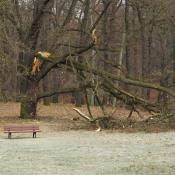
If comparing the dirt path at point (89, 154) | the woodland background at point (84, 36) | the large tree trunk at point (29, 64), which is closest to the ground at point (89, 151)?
the dirt path at point (89, 154)

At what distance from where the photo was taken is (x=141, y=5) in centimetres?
3450

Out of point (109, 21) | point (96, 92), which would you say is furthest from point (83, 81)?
point (109, 21)

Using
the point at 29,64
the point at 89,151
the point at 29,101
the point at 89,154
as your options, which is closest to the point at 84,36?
the point at 29,64

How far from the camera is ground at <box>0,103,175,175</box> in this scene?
13.1m

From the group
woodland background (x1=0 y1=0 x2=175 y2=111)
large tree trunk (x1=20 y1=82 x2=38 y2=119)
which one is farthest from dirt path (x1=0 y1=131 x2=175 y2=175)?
large tree trunk (x1=20 y1=82 x2=38 y2=119)

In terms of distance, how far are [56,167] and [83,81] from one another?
1440cm

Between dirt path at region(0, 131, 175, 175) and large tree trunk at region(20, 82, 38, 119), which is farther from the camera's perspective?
large tree trunk at region(20, 82, 38, 119)

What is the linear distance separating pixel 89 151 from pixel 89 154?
86 centimetres

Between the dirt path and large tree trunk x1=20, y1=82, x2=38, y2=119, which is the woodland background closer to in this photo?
large tree trunk x1=20, y1=82, x2=38, y2=119

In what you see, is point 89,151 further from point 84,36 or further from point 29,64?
point 84,36

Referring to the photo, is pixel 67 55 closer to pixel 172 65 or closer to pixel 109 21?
pixel 109 21

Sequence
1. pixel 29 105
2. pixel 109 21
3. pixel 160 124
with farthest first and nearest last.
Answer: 1. pixel 109 21
2. pixel 29 105
3. pixel 160 124

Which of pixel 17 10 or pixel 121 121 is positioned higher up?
pixel 17 10

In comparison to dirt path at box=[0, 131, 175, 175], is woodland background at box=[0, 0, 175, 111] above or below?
above
